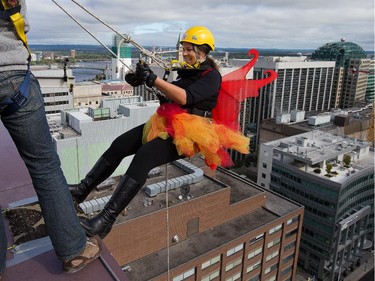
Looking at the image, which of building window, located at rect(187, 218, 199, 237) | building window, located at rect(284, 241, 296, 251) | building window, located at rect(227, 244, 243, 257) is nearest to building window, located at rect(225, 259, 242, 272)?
building window, located at rect(227, 244, 243, 257)

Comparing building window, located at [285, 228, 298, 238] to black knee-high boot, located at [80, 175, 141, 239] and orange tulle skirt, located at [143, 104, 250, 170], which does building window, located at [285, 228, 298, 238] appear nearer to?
orange tulle skirt, located at [143, 104, 250, 170]

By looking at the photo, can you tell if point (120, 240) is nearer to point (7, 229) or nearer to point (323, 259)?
point (7, 229)

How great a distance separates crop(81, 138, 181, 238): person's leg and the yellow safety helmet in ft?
4.35

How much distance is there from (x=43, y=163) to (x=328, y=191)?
1252 inches

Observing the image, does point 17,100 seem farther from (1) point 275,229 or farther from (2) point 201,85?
(1) point 275,229

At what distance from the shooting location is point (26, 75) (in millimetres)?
2389

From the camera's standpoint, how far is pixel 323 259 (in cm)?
3325

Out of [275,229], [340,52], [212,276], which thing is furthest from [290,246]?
[340,52]

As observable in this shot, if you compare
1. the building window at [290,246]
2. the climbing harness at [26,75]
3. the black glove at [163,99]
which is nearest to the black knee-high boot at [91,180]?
the black glove at [163,99]

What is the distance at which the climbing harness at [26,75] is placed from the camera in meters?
2.19

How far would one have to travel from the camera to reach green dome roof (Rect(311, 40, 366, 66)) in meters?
90.4

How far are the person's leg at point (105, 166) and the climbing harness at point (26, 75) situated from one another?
203 cm

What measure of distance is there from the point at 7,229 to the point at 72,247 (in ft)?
3.75

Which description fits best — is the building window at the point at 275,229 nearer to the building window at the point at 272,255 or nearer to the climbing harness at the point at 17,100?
the building window at the point at 272,255
